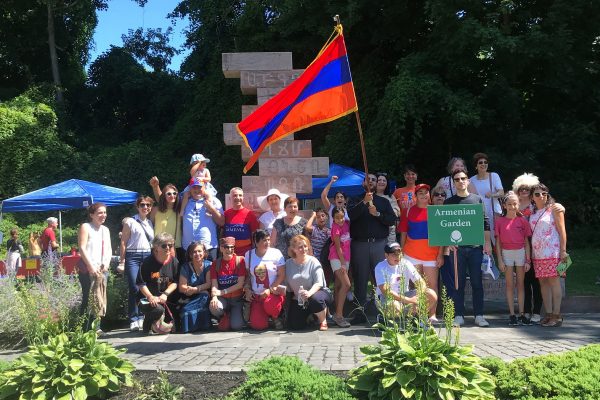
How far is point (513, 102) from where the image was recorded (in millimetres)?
16266

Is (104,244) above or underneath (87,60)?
underneath

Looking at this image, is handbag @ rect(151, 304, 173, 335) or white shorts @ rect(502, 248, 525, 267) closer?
handbag @ rect(151, 304, 173, 335)

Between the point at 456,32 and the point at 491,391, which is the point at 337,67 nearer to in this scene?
the point at 491,391

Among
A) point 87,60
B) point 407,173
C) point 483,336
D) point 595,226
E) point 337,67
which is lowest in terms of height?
point 483,336

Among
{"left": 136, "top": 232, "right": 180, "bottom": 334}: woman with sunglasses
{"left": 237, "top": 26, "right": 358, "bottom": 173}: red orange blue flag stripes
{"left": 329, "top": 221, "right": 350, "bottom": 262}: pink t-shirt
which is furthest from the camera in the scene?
{"left": 329, "top": 221, "right": 350, "bottom": 262}: pink t-shirt

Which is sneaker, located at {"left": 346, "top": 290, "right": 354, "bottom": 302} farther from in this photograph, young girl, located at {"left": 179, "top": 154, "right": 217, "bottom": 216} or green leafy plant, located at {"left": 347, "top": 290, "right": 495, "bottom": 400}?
green leafy plant, located at {"left": 347, "top": 290, "right": 495, "bottom": 400}

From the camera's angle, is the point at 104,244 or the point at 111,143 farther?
the point at 111,143

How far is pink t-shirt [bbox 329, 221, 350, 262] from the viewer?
8.60 m

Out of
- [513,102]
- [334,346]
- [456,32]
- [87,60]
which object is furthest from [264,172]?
[87,60]

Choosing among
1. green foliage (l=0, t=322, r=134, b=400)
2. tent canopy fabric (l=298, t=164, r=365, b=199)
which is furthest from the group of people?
tent canopy fabric (l=298, t=164, r=365, b=199)

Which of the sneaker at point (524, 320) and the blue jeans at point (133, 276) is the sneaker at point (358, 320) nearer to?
the sneaker at point (524, 320)

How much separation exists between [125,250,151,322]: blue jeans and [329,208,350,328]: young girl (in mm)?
2648

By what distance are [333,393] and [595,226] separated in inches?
607

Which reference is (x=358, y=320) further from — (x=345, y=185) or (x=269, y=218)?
(x=345, y=185)
